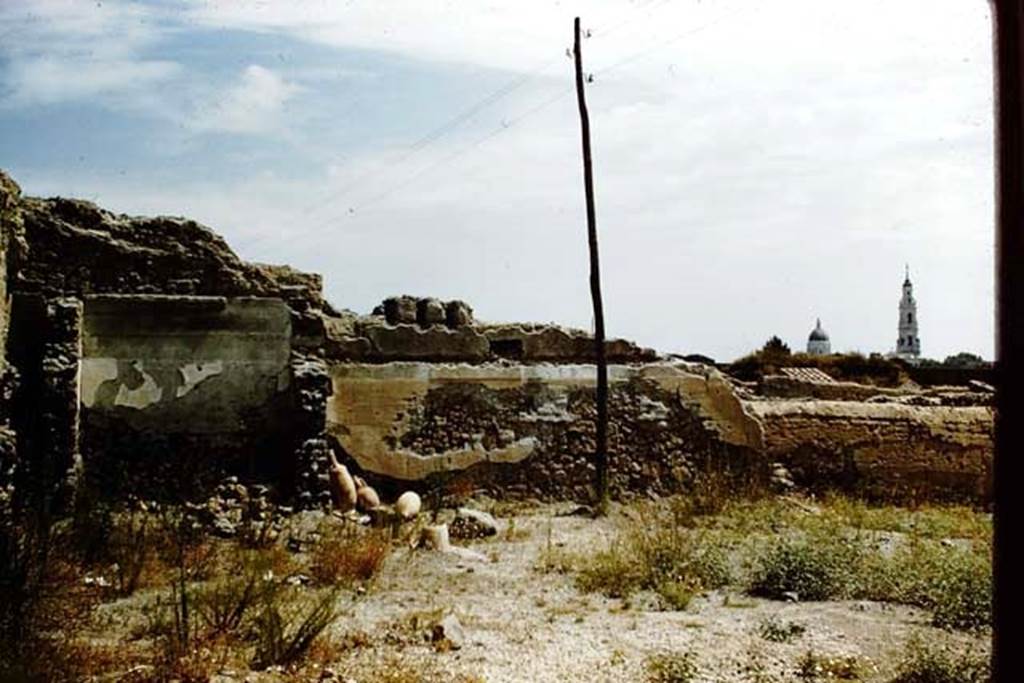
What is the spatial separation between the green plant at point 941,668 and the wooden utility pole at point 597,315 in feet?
23.5

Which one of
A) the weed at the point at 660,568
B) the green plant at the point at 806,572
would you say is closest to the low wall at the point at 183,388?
the weed at the point at 660,568

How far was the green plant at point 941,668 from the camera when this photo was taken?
6.29 meters

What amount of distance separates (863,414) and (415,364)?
22.9 feet

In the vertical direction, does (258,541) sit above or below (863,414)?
below

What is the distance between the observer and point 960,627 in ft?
25.6

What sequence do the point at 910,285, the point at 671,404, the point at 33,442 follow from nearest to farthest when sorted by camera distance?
the point at 33,442 < the point at 671,404 < the point at 910,285

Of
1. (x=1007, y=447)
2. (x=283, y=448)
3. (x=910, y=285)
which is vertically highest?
(x=910, y=285)

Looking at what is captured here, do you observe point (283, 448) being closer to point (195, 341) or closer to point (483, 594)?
point (195, 341)

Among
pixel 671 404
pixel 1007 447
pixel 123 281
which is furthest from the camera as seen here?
pixel 671 404

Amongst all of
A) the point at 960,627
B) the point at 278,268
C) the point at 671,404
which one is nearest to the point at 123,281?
the point at 278,268

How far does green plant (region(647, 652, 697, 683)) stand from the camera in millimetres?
6425

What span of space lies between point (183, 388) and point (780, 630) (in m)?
7.86

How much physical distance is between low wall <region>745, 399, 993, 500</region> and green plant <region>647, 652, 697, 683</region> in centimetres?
908

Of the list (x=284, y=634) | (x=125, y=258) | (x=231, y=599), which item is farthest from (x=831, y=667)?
(x=125, y=258)
